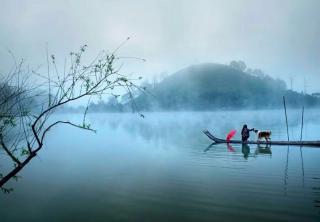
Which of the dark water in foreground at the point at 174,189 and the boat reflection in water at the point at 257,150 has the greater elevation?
the boat reflection in water at the point at 257,150

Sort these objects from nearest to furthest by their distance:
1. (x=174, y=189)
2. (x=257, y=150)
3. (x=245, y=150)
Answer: (x=174, y=189) < (x=245, y=150) < (x=257, y=150)

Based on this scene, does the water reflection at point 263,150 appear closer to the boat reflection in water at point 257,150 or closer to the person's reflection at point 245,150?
the boat reflection in water at point 257,150

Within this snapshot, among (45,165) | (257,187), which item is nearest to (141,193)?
(257,187)

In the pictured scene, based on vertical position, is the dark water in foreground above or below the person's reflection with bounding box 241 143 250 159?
below

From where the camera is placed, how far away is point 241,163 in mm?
20578

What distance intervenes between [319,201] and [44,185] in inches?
562

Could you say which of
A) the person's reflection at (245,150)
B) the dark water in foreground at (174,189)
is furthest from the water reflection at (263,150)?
the person's reflection at (245,150)

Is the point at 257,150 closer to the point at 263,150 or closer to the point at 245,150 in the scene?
the point at 263,150

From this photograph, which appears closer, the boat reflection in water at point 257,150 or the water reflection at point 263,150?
the boat reflection in water at point 257,150

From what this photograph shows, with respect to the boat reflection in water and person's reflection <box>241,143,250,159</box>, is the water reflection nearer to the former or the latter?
the boat reflection in water

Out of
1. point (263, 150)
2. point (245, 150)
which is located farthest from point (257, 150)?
point (245, 150)

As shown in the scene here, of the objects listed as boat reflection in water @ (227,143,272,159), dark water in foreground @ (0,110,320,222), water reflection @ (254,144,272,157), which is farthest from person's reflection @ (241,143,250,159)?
water reflection @ (254,144,272,157)

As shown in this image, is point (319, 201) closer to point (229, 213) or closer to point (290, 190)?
point (290, 190)

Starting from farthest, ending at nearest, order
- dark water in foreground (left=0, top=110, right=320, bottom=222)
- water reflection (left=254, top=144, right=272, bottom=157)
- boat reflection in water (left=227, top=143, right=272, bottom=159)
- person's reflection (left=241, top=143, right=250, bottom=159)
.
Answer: water reflection (left=254, top=144, right=272, bottom=157), boat reflection in water (left=227, top=143, right=272, bottom=159), person's reflection (left=241, top=143, right=250, bottom=159), dark water in foreground (left=0, top=110, right=320, bottom=222)
